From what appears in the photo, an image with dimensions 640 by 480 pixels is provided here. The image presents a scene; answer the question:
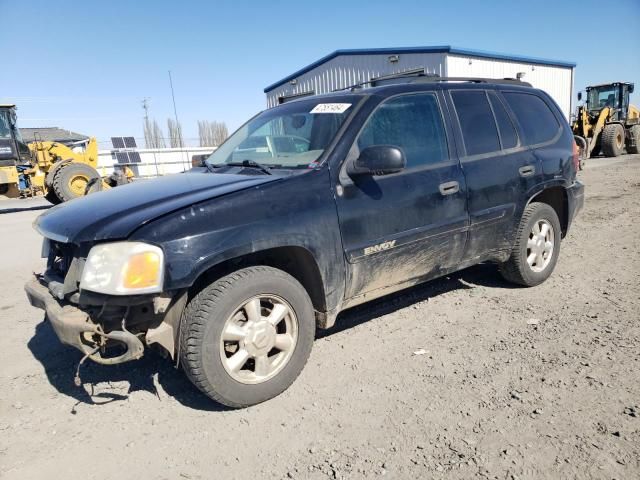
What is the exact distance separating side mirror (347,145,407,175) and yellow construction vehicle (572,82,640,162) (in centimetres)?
2031

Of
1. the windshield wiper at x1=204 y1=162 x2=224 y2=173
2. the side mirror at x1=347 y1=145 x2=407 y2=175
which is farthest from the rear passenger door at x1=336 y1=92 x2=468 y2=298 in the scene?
the windshield wiper at x1=204 y1=162 x2=224 y2=173

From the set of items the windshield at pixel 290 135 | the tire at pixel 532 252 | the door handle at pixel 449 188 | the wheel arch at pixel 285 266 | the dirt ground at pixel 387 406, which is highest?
the windshield at pixel 290 135

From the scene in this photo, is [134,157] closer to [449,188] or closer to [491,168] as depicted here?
[491,168]

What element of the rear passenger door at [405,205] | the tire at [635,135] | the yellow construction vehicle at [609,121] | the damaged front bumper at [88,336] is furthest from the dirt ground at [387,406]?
the tire at [635,135]

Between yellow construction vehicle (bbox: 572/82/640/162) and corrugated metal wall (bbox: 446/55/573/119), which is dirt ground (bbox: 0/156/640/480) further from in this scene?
yellow construction vehicle (bbox: 572/82/640/162)

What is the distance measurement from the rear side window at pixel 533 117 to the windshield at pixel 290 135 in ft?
6.08

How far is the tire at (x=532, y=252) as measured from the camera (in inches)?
170

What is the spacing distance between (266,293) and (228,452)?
871 millimetres

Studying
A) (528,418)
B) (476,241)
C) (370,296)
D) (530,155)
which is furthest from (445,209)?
(528,418)

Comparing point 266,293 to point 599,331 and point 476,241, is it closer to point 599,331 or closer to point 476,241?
point 476,241

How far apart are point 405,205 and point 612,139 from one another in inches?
827

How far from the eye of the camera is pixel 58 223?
2852 millimetres

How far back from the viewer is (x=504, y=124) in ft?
13.9

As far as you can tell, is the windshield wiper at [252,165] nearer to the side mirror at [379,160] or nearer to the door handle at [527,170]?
the side mirror at [379,160]
